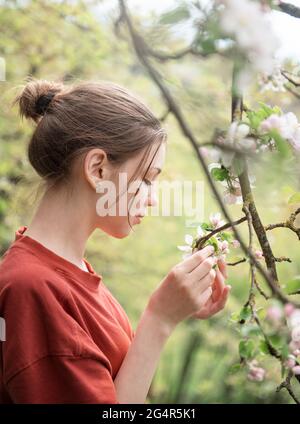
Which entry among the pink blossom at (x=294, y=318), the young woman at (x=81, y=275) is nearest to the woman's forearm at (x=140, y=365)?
the young woman at (x=81, y=275)

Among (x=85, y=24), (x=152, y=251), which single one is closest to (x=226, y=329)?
(x=152, y=251)

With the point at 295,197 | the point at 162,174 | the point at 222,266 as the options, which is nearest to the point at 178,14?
the point at 295,197

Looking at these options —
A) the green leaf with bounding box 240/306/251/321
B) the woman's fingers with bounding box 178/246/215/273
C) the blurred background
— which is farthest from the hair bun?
the blurred background

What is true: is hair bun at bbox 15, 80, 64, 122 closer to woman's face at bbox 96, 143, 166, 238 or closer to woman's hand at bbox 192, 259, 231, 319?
woman's face at bbox 96, 143, 166, 238

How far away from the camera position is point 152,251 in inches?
160

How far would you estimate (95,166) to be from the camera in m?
1.03

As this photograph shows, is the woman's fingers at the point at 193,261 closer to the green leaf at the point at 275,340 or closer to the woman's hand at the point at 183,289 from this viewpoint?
the woman's hand at the point at 183,289

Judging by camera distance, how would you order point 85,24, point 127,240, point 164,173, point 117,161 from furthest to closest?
point 127,240, point 164,173, point 85,24, point 117,161

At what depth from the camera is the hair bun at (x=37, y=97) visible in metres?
1.11

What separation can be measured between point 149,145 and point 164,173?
215cm

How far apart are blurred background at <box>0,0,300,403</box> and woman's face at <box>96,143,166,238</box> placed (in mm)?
853

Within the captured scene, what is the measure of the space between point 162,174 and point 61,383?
233 cm

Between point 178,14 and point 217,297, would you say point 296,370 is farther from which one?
point 178,14
